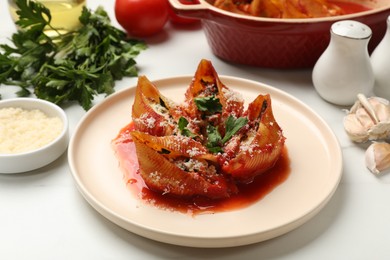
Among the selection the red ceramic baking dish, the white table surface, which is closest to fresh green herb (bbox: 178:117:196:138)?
the white table surface

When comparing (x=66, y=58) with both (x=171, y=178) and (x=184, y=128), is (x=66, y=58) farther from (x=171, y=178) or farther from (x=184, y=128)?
(x=171, y=178)

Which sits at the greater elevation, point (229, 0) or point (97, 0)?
point (229, 0)

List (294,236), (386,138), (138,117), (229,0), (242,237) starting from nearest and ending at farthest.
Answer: (242,237), (294,236), (138,117), (386,138), (229,0)

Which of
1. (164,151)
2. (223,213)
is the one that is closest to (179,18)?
(164,151)

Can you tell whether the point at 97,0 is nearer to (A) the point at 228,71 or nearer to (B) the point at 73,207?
(A) the point at 228,71

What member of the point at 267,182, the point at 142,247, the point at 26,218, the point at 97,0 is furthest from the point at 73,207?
the point at 97,0

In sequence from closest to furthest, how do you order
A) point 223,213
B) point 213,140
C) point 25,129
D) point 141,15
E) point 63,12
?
point 223,213 < point 213,140 < point 25,129 < point 63,12 < point 141,15
